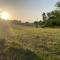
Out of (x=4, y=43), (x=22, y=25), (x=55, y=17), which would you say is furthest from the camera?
(x=55, y=17)

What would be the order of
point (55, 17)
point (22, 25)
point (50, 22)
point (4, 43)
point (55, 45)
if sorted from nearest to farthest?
point (4, 43), point (55, 45), point (22, 25), point (50, 22), point (55, 17)

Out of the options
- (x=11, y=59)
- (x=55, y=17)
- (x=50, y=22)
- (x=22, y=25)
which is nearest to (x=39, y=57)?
(x=11, y=59)

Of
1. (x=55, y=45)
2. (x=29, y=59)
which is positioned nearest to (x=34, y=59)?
(x=29, y=59)

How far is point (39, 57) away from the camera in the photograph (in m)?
7.50

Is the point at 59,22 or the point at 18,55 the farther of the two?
the point at 59,22

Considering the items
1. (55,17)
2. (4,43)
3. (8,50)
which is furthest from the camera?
(55,17)

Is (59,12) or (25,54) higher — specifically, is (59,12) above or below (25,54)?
above

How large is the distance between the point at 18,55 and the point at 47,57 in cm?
90

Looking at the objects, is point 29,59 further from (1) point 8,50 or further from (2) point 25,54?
(1) point 8,50

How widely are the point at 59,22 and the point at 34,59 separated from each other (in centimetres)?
2090

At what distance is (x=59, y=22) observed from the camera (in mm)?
27969

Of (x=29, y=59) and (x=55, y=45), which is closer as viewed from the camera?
(x=29, y=59)

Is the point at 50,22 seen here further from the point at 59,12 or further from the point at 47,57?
the point at 47,57

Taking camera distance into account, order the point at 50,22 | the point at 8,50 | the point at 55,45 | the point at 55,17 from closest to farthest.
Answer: the point at 8,50, the point at 55,45, the point at 50,22, the point at 55,17
